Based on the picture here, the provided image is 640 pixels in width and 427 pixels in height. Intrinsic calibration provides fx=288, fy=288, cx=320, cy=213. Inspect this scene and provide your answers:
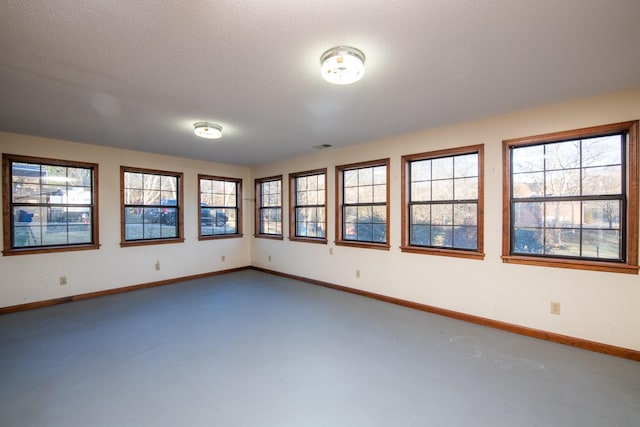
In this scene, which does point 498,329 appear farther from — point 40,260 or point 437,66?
point 40,260

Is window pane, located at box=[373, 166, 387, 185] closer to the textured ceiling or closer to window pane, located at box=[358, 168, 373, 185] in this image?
window pane, located at box=[358, 168, 373, 185]

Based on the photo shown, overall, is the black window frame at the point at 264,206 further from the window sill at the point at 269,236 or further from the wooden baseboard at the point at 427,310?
the wooden baseboard at the point at 427,310

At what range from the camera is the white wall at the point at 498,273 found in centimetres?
275

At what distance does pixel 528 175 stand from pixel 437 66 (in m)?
1.92

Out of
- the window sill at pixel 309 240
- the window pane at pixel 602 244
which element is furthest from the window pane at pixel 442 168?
the window sill at pixel 309 240

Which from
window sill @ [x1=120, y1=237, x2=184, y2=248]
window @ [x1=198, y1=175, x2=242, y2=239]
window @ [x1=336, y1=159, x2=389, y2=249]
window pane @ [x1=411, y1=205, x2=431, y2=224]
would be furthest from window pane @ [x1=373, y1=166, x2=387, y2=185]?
window sill @ [x1=120, y1=237, x2=184, y2=248]

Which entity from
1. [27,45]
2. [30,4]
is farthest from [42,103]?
[30,4]

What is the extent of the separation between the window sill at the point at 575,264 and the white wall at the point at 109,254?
5.37 metres

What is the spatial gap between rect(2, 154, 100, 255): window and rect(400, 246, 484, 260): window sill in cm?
496

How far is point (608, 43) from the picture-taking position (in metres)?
1.90

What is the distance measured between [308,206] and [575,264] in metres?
4.05

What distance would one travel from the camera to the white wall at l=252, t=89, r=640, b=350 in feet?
9.01

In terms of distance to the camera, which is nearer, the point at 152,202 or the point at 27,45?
the point at 27,45

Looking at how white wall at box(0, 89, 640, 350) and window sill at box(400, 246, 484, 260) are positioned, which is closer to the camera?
white wall at box(0, 89, 640, 350)
